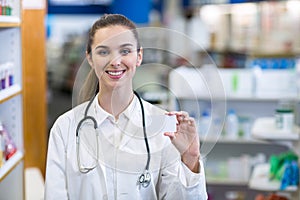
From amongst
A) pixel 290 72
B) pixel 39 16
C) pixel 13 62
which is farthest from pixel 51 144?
pixel 290 72

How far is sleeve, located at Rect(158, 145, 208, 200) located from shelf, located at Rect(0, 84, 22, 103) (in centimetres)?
114

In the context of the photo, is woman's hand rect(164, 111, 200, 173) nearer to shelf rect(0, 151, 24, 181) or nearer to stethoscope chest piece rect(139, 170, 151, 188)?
stethoscope chest piece rect(139, 170, 151, 188)

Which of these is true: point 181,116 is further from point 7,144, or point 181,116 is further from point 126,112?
point 7,144

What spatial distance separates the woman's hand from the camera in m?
A: 1.94

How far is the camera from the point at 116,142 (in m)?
1.96

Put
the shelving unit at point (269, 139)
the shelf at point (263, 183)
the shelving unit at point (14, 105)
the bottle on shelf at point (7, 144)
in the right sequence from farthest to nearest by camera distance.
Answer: the shelf at point (263, 183) → the shelving unit at point (269, 139) → the shelving unit at point (14, 105) → the bottle on shelf at point (7, 144)

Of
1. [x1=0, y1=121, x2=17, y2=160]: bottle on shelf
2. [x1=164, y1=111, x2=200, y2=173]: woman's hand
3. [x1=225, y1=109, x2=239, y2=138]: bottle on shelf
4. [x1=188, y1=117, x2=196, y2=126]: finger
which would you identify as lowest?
[x1=225, y1=109, x2=239, y2=138]: bottle on shelf

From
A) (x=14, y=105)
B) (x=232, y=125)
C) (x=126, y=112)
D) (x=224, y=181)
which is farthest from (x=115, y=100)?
(x=224, y=181)

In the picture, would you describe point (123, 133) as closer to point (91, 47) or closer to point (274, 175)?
point (91, 47)

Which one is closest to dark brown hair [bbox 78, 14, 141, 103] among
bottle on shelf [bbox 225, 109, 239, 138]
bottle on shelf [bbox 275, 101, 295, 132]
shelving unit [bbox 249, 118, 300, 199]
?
shelving unit [bbox 249, 118, 300, 199]

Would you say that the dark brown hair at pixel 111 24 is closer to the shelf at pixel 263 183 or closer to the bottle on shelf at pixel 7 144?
the bottle on shelf at pixel 7 144

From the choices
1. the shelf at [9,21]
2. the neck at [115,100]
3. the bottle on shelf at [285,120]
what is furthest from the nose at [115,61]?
the bottle on shelf at [285,120]

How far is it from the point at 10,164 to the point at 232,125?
3452 mm

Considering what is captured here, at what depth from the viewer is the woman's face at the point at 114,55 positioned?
6.15 feet
